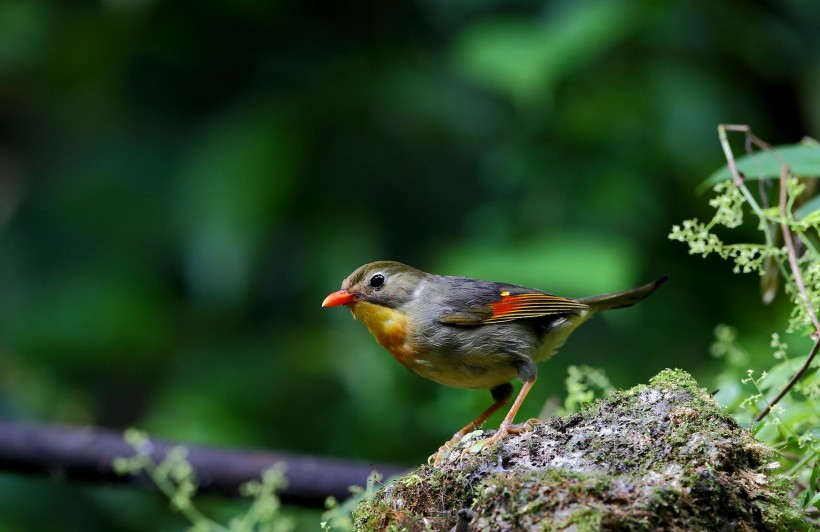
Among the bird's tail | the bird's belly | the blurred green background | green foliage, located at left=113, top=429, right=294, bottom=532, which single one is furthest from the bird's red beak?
the blurred green background

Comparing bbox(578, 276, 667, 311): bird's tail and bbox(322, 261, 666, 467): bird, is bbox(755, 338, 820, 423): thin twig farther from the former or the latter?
bbox(578, 276, 667, 311): bird's tail

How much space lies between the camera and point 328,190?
22.3ft

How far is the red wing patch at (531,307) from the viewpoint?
12.0 ft

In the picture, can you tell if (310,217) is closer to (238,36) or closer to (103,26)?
(238,36)

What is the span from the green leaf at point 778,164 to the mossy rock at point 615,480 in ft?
2.55

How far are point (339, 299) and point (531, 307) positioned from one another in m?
0.75

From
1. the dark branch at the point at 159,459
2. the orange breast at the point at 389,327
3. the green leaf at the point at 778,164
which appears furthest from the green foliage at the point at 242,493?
the green leaf at the point at 778,164

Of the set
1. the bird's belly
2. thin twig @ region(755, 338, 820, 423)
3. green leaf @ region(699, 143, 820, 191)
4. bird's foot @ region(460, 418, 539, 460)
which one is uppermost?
the bird's belly

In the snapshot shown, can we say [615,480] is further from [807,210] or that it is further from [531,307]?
[531,307]

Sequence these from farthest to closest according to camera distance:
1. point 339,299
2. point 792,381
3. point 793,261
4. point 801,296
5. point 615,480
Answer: point 339,299
point 793,261
point 801,296
point 792,381
point 615,480

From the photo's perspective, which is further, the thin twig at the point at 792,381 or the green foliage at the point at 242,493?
the green foliage at the point at 242,493

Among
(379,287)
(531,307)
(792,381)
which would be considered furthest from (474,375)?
(792,381)

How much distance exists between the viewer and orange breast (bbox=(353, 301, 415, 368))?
370 centimetres

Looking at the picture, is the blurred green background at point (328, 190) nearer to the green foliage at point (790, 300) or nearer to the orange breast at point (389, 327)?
the orange breast at point (389, 327)
